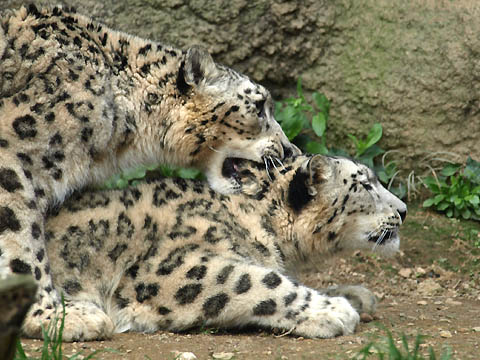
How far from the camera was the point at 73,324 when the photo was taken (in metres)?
5.25

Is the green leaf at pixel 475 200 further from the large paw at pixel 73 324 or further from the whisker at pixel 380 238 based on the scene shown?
the large paw at pixel 73 324

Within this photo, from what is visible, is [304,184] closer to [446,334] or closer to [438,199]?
[446,334]

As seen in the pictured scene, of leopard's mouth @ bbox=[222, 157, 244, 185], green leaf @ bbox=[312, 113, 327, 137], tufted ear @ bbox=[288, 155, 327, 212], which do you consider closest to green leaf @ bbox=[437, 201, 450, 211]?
green leaf @ bbox=[312, 113, 327, 137]

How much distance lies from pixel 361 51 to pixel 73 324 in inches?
183

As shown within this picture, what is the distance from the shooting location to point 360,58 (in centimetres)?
878

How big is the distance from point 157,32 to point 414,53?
2.50m

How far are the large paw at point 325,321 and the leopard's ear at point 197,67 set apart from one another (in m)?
1.87

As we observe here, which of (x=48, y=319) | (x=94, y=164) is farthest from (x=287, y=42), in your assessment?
(x=48, y=319)

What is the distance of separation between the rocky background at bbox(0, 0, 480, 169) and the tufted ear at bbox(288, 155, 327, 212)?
2778mm

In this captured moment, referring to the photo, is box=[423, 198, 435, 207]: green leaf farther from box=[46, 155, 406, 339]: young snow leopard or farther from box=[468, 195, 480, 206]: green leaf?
box=[46, 155, 406, 339]: young snow leopard

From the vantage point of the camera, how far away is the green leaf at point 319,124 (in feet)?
27.9

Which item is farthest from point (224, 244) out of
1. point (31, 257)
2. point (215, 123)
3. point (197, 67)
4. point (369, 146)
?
point (369, 146)

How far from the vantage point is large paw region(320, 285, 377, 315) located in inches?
249

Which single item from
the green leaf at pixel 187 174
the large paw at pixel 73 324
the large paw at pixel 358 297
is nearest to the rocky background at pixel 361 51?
the green leaf at pixel 187 174
